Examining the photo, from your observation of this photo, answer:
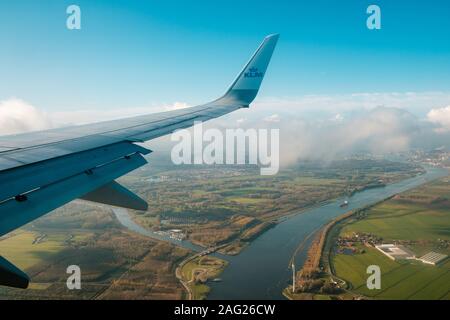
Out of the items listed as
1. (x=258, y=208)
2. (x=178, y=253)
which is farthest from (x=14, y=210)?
(x=258, y=208)

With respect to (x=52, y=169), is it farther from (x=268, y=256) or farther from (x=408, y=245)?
(x=408, y=245)

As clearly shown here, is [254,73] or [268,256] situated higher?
[254,73]

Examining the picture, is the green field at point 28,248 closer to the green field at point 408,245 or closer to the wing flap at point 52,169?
the wing flap at point 52,169

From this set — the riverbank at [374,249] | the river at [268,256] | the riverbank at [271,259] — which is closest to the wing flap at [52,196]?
the river at [268,256]

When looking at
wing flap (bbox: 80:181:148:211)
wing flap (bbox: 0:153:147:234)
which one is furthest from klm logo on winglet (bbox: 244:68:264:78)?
wing flap (bbox: 80:181:148:211)

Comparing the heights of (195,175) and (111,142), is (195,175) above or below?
below

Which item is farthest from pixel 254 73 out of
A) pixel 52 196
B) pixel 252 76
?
pixel 52 196
